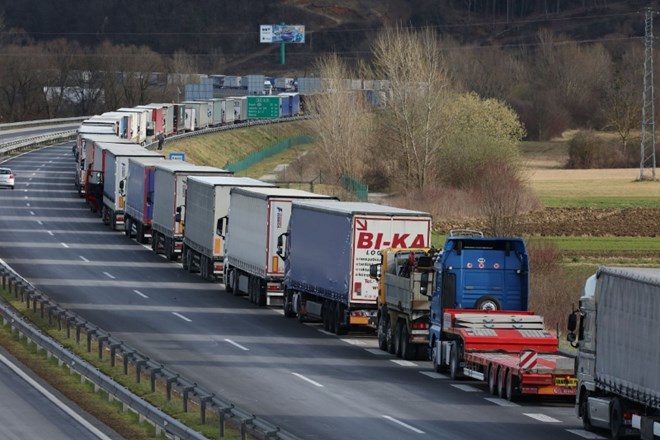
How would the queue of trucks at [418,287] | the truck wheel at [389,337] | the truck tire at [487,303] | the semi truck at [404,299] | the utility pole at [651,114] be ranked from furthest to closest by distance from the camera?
1. the utility pole at [651,114]
2. the truck wheel at [389,337]
3. the semi truck at [404,299]
4. the truck tire at [487,303]
5. the queue of trucks at [418,287]

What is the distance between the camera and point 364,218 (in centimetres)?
3750

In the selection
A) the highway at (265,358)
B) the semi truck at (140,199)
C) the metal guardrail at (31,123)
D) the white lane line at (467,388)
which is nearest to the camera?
the highway at (265,358)

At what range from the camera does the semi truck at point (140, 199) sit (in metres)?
60.4

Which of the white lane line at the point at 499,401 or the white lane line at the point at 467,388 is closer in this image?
the white lane line at the point at 499,401

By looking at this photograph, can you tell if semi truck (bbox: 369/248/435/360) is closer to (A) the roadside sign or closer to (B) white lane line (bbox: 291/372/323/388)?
(B) white lane line (bbox: 291/372/323/388)

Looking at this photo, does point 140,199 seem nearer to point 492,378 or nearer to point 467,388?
point 467,388

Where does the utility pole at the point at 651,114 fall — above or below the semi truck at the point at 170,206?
above

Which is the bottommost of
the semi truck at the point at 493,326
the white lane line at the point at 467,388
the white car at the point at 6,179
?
the white lane line at the point at 467,388

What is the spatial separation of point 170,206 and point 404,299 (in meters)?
23.3

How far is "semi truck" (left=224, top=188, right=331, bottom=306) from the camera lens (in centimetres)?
4378

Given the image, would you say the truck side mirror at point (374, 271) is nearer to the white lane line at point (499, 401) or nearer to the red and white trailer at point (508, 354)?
the red and white trailer at point (508, 354)

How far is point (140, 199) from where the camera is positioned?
2416 inches

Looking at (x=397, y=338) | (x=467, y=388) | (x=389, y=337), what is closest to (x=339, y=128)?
(x=389, y=337)

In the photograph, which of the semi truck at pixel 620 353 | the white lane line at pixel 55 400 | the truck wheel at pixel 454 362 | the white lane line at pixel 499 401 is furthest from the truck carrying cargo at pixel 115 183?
the semi truck at pixel 620 353
